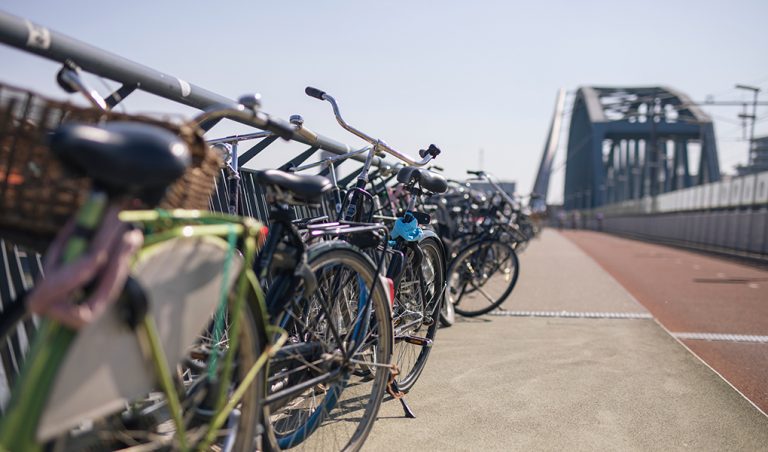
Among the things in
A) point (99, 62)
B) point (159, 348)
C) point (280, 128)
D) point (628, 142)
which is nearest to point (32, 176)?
point (159, 348)

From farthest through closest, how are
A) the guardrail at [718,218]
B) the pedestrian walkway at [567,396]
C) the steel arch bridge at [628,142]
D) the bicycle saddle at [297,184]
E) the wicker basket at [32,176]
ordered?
the steel arch bridge at [628,142] < the guardrail at [718,218] < the pedestrian walkway at [567,396] < the bicycle saddle at [297,184] < the wicker basket at [32,176]

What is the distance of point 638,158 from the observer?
2557 inches

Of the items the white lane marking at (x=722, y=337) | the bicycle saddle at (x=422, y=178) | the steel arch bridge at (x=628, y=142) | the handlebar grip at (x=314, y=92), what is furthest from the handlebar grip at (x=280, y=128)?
the steel arch bridge at (x=628, y=142)

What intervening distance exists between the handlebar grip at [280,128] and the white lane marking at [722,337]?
4036 mm

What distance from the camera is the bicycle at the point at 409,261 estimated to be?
2.88 meters

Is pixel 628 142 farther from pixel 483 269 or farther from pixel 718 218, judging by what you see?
pixel 483 269

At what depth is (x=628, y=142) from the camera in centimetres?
6388

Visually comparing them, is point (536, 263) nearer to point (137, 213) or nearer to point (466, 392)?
point (466, 392)

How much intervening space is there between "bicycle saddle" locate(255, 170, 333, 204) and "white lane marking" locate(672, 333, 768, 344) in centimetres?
387

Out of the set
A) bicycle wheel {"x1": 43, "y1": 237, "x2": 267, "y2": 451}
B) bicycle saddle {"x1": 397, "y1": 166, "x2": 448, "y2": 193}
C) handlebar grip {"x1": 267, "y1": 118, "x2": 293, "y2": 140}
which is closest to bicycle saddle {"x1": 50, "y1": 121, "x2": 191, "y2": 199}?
bicycle wheel {"x1": 43, "y1": 237, "x2": 267, "y2": 451}

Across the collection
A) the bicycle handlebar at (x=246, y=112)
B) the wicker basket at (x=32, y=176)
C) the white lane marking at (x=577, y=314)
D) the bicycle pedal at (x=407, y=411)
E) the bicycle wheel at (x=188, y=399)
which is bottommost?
the white lane marking at (x=577, y=314)

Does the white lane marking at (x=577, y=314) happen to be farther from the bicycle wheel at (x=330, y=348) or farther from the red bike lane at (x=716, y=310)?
the bicycle wheel at (x=330, y=348)

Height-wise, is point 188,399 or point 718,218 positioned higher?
point 718,218

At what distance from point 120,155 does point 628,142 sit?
222 feet
